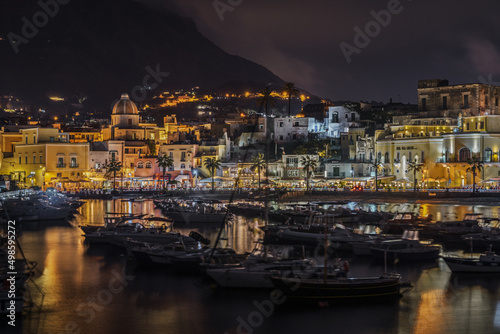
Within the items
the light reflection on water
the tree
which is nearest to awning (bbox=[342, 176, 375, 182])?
the tree

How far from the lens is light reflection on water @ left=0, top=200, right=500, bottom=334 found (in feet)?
82.2

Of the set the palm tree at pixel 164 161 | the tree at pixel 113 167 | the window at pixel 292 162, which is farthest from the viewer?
the tree at pixel 113 167

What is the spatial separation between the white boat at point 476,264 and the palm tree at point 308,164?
158ft

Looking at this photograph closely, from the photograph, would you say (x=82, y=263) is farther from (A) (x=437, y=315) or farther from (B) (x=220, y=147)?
(B) (x=220, y=147)

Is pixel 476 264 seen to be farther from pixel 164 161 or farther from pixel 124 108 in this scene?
pixel 124 108

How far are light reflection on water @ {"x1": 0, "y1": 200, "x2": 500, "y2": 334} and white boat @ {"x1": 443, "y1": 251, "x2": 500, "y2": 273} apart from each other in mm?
529

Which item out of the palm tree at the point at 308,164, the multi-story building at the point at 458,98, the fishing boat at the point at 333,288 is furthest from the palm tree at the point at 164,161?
the fishing boat at the point at 333,288

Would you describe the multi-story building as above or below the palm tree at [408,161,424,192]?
above

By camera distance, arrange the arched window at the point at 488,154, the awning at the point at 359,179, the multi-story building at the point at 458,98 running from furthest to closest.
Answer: the multi-story building at the point at 458,98 < the awning at the point at 359,179 < the arched window at the point at 488,154

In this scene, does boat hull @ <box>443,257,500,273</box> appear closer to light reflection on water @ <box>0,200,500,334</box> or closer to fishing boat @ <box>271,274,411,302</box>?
light reflection on water @ <box>0,200,500,334</box>

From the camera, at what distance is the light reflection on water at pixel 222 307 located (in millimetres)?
25062

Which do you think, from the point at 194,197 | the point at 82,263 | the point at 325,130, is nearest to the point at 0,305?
the point at 82,263

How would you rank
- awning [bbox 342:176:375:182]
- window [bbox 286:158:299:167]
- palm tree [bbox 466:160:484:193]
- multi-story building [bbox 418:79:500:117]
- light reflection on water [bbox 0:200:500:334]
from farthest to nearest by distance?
1. window [bbox 286:158:299:167]
2. multi-story building [bbox 418:79:500:117]
3. awning [bbox 342:176:375:182]
4. palm tree [bbox 466:160:484:193]
5. light reflection on water [bbox 0:200:500:334]

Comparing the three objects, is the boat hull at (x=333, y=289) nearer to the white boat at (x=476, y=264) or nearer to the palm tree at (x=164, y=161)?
the white boat at (x=476, y=264)
